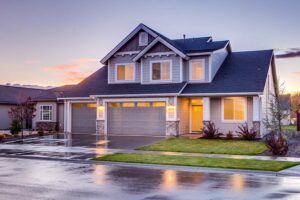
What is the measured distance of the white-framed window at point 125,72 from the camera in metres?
30.2

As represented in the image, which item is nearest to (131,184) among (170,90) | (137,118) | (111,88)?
(170,90)

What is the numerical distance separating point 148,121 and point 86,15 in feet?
30.4

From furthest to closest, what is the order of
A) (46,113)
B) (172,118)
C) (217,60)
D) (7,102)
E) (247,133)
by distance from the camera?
(7,102) < (46,113) < (217,60) < (172,118) < (247,133)

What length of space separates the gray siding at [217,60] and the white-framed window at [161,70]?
3345mm

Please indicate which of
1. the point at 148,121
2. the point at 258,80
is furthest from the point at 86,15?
the point at 258,80

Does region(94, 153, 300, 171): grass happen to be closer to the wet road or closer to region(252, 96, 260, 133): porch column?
the wet road

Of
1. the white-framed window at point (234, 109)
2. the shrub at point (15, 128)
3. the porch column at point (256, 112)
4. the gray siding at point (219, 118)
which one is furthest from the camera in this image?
the shrub at point (15, 128)

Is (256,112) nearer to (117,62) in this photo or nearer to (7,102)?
(117,62)

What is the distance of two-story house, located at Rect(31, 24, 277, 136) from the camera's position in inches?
1040

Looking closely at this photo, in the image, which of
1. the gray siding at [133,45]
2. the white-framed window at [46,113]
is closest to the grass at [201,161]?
the gray siding at [133,45]

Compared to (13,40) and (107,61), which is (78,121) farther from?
(13,40)

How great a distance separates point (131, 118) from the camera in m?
28.9

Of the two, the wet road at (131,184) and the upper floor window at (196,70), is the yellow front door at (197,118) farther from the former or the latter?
the wet road at (131,184)

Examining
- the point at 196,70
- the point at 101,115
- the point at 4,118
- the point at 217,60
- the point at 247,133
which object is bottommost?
the point at 247,133
